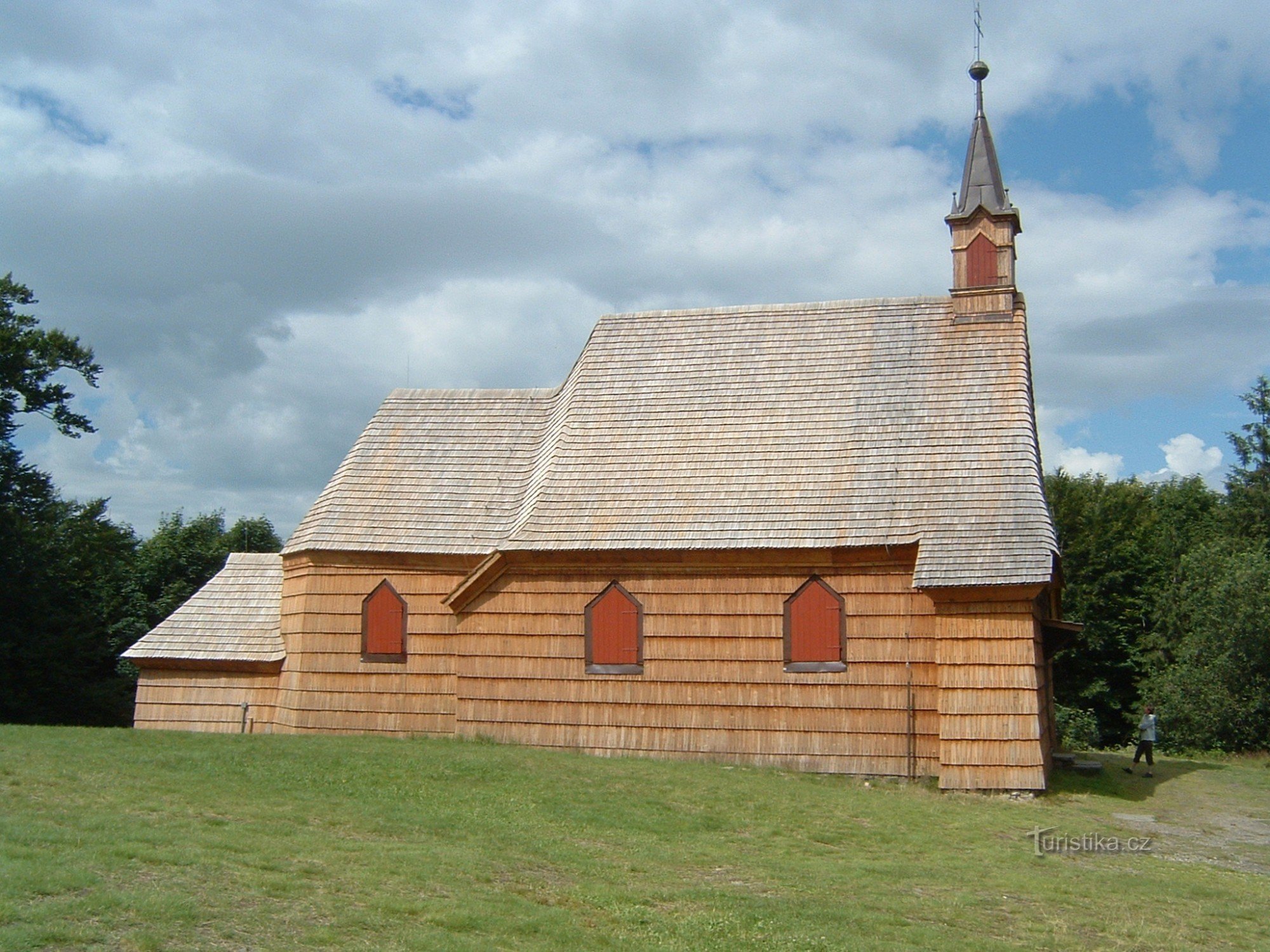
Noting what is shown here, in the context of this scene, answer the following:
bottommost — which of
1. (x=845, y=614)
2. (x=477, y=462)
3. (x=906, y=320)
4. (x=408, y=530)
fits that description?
(x=845, y=614)

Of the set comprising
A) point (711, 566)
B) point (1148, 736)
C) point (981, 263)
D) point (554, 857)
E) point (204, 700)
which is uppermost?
point (981, 263)

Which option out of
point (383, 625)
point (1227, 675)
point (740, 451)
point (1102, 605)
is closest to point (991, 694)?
point (740, 451)

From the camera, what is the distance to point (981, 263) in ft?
72.8

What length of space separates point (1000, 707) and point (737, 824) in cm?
563

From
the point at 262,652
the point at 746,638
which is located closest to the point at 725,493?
the point at 746,638

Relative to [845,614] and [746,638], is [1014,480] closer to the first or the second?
[845,614]

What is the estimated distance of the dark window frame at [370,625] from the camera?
70.4 ft

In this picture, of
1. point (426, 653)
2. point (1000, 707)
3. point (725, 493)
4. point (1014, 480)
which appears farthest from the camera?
point (426, 653)

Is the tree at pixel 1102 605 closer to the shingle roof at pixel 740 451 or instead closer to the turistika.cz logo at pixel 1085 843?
the shingle roof at pixel 740 451

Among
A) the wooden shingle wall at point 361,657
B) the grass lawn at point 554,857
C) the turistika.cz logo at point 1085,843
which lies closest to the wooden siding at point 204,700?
the wooden shingle wall at point 361,657

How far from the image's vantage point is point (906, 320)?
2202 centimetres

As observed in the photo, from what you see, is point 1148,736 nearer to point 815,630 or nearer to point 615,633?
point 815,630

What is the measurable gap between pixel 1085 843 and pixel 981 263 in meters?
12.0

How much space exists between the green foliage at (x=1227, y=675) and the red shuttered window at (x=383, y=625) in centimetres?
2203
